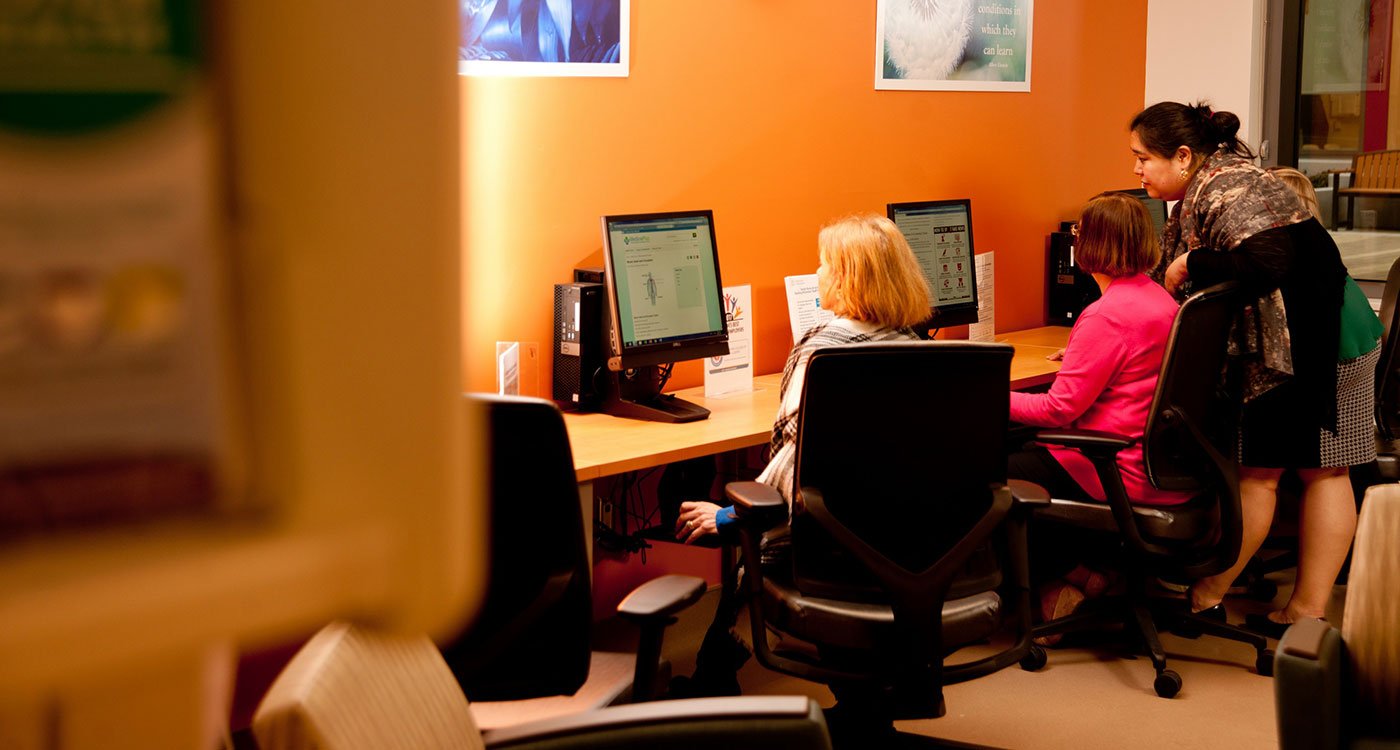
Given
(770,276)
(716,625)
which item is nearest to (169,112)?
(716,625)

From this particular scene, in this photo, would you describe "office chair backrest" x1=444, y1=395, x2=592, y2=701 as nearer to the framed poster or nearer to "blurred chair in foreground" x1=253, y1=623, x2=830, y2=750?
"blurred chair in foreground" x1=253, y1=623, x2=830, y2=750

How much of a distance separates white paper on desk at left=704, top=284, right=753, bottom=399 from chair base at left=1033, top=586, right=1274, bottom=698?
1138mm

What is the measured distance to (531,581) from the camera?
2.37 metres

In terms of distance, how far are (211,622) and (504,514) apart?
7.13 ft

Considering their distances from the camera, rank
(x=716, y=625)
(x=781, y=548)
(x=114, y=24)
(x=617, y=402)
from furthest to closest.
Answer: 1. (x=617, y=402)
2. (x=716, y=625)
3. (x=781, y=548)
4. (x=114, y=24)

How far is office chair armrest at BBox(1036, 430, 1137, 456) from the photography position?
353 cm

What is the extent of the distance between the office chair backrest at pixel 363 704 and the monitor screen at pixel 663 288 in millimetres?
1994

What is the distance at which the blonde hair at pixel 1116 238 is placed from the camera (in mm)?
3678

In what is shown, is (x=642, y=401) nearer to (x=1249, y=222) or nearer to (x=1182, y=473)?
(x=1182, y=473)

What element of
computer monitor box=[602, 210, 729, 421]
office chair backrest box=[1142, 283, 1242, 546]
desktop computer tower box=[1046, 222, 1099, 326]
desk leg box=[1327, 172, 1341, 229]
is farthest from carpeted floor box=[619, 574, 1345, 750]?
desk leg box=[1327, 172, 1341, 229]

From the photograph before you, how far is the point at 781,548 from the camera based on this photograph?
2979mm

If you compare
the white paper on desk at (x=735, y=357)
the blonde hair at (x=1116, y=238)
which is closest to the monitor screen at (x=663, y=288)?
the white paper on desk at (x=735, y=357)

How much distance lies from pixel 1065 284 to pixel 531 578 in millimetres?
3566

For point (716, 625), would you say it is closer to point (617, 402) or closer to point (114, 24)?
point (617, 402)
